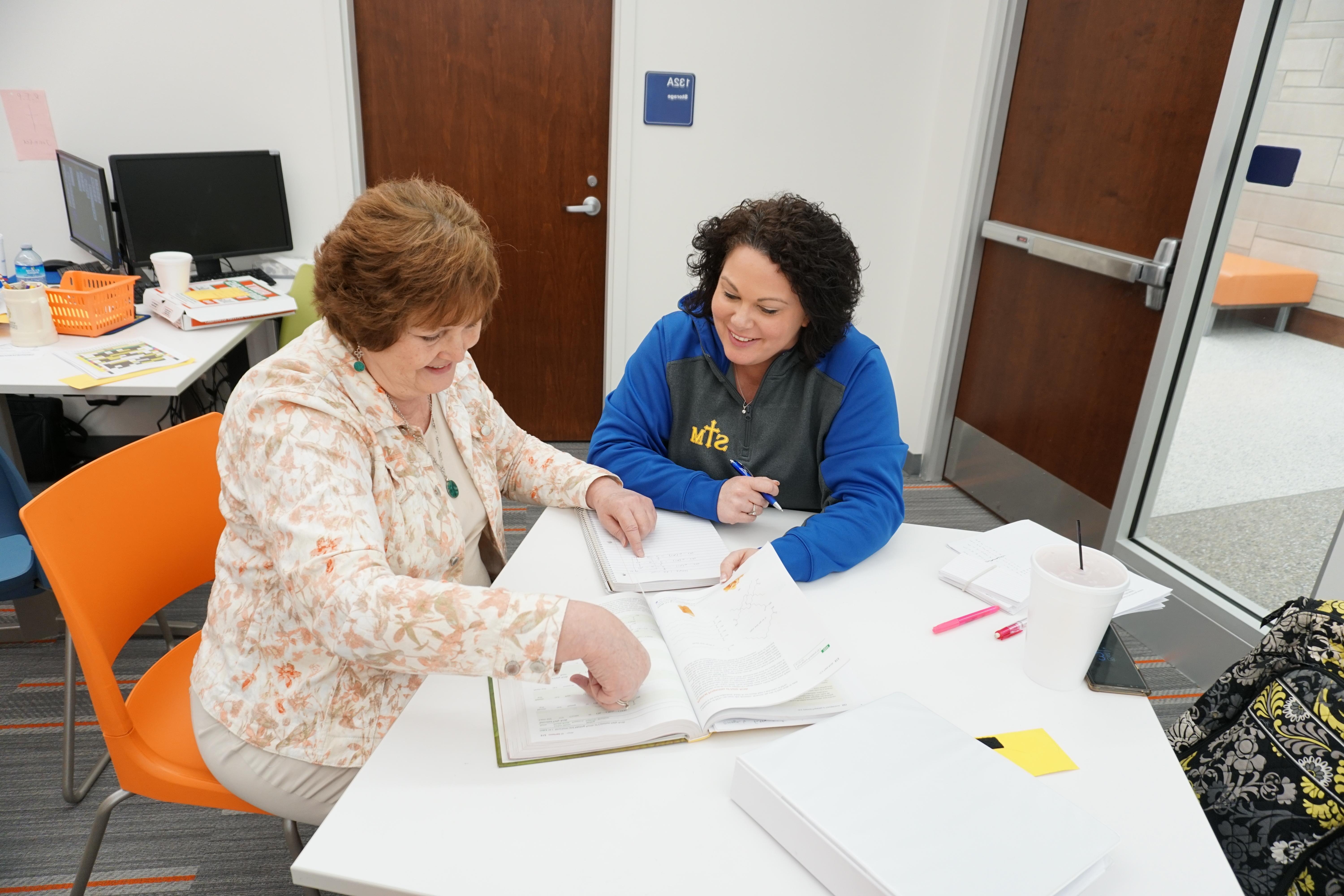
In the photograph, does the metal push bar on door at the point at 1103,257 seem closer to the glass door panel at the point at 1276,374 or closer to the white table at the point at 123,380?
the glass door panel at the point at 1276,374

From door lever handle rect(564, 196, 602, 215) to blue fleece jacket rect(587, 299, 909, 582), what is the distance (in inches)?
73.7

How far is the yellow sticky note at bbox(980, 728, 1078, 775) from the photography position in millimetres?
1005

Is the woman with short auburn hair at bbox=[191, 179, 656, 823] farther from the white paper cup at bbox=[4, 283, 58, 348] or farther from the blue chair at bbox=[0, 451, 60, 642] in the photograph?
the white paper cup at bbox=[4, 283, 58, 348]

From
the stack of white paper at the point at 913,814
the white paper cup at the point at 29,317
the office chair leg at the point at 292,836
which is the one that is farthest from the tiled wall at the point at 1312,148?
the white paper cup at the point at 29,317

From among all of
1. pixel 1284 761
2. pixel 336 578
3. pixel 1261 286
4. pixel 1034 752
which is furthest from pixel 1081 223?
pixel 336 578

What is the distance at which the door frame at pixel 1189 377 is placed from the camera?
2289 millimetres

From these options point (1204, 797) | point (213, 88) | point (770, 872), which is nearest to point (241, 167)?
point (213, 88)

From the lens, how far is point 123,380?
7.30 feet

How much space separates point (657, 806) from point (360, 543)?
1.48ft

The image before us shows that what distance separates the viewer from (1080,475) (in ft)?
9.78

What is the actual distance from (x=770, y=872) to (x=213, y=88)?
3317 mm

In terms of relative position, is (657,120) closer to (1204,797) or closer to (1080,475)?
(1080,475)

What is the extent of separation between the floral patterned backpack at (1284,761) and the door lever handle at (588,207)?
9.15ft

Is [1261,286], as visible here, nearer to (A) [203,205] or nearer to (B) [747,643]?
(B) [747,643]
